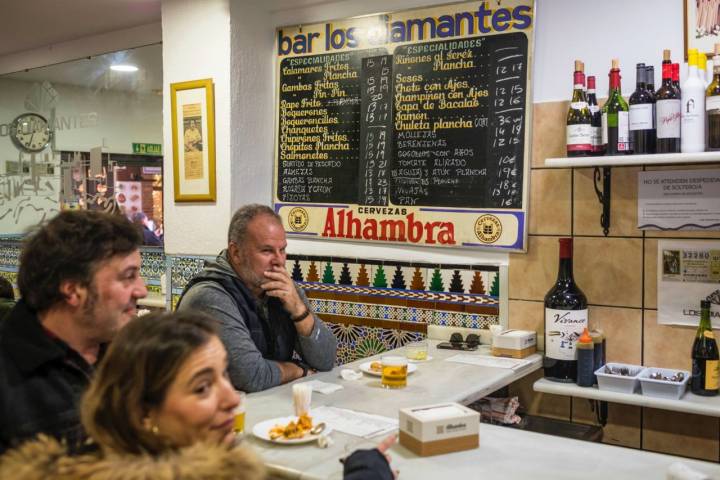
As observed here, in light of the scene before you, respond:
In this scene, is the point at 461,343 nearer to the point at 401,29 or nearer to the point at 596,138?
the point at 596,138

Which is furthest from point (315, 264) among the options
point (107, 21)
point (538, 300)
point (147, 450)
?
point (147, 450)

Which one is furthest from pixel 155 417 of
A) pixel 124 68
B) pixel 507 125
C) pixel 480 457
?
pixel 124 68

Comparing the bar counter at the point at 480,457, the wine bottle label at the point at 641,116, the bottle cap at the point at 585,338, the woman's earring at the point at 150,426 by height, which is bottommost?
the bar counter at the point at 480,457

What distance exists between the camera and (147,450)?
3.91ft

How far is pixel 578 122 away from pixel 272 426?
177 centimetres

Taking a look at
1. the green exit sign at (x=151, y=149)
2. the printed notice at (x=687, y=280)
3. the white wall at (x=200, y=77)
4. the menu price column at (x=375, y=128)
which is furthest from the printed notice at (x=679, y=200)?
the green exit sign at (x=151, y=149)

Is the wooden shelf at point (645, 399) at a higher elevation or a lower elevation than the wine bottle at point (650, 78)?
lower

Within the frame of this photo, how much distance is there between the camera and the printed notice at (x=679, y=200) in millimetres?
2807

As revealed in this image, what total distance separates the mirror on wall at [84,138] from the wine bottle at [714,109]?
3347 millimetres

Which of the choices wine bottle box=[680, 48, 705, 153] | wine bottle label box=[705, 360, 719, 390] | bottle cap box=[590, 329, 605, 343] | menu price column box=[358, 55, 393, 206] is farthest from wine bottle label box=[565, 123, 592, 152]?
menu price column box=[358, 55, 393, 206]

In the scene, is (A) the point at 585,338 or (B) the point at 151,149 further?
(B) the point at 151,149

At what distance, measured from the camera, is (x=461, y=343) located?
3205mm

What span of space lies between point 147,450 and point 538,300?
2327mm

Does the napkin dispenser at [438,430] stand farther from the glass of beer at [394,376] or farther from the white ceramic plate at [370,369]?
the white ceramic plate at [370,369]
